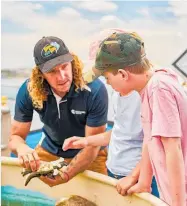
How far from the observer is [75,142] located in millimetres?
1152

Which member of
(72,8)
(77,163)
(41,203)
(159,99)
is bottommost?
(41,203)

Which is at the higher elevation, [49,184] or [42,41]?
[42,41]

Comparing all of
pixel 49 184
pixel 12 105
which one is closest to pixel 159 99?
pixel 49 184

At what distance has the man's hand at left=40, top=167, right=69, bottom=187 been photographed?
1.19 meters

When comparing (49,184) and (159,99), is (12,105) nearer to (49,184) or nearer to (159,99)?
(49,184)

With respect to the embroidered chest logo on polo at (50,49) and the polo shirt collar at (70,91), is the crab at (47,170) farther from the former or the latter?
the embroidered chest logo on polo at (50,49)

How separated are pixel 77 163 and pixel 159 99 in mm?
433

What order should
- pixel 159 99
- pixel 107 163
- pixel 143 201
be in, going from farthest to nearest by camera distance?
pixel 107 163, pixel 143 201, pixel 159 99

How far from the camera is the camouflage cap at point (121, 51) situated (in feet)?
2.94

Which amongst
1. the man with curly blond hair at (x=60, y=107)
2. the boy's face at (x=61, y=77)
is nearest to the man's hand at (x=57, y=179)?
the man with curly blond hair at (x=60, y=107)

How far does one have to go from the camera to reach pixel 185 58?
48.2 inches

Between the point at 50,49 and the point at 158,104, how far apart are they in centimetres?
41

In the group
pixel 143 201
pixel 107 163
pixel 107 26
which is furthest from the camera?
pixel 107 26

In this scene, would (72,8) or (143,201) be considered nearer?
(143,201)
